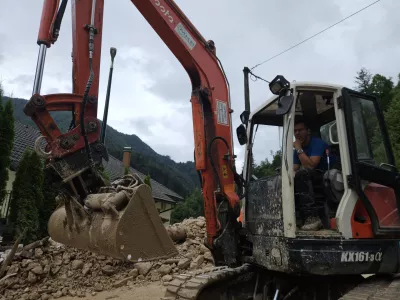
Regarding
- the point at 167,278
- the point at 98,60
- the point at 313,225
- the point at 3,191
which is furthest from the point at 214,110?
the point at 3,191

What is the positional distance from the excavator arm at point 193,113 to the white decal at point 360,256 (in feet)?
3.41

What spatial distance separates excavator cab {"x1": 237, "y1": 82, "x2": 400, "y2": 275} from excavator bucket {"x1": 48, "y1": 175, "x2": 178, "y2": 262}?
882mm

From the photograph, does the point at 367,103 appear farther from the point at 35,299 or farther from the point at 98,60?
the point at 35,299

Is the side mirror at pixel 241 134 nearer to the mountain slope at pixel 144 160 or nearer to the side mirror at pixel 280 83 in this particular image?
the side mirror at pixel 280 83

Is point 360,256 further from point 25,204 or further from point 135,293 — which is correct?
point 25,204

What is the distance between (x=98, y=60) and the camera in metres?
3.66

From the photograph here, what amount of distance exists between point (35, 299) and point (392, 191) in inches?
222

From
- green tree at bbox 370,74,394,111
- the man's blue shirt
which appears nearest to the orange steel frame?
the man's blue shirt

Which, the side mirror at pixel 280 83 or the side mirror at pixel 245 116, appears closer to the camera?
the side mirror at pixel 280 83

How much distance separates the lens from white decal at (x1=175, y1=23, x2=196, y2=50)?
4.14 metres

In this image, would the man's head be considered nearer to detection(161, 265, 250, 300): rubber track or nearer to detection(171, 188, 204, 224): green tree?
detection(161, 265, 250, 300): rubber track

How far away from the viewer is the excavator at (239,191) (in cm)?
300

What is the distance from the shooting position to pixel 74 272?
707cm

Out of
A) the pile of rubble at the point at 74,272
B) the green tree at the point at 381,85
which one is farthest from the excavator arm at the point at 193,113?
the green tree at the point at 381,85
